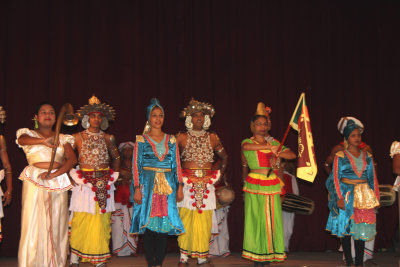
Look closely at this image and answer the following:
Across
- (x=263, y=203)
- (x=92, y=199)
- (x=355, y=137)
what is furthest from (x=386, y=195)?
(x=92, y=199)

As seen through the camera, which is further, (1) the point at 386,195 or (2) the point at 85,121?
(1) the point at 386,195

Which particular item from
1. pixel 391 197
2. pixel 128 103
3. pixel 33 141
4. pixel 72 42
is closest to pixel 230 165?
pixel 128 103

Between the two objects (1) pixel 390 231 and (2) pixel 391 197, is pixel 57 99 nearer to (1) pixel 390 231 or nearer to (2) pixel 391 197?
(2) pixel 391 197

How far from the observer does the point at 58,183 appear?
490 cm

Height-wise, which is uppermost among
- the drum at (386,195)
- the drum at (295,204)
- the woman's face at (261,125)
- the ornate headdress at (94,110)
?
the ornate headdress at (94,110)

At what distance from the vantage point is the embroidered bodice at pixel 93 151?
5.63 metres

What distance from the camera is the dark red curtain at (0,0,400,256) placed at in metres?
7.45

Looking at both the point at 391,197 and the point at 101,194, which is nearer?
the point at 101,194

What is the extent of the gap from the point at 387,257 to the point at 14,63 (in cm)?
653

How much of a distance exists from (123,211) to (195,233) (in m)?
1.56

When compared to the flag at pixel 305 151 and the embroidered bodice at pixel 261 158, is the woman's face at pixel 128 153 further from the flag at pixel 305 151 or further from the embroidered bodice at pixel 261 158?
the flag at pixel 305 151

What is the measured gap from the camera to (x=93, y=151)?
564cm

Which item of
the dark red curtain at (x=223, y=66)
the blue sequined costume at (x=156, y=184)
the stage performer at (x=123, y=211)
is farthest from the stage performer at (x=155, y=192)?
the dark red curtain at (x=223, y=66)

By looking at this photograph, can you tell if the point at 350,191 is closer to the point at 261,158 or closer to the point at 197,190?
the point at 261,158
